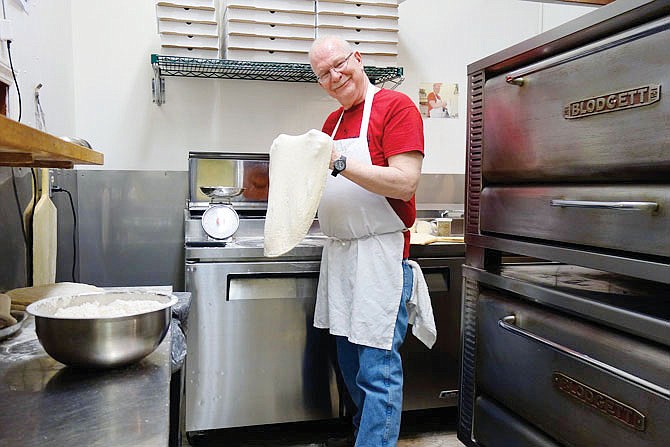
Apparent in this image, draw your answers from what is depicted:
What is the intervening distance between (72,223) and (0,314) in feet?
4.88

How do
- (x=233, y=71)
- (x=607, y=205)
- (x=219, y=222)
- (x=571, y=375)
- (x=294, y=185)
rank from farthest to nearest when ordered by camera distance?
(x=233, y=71)
(x=219, y=222)
(x=294, y=185)
(x=571, y=375)
(x=607, y=205)

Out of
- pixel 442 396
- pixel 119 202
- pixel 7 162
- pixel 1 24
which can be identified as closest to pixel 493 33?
pixel 442 396

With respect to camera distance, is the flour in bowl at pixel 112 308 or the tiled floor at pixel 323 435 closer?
the flour in bowl at pixel 112 308

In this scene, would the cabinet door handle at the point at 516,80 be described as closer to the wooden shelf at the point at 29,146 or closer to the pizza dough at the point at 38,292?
the wooden shelf at the point at 29,146

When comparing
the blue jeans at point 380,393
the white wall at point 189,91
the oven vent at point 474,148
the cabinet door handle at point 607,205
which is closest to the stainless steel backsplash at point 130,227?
the white wall at point 189,91

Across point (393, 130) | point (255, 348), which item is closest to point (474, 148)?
point (393, 130)

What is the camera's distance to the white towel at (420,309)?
1844 millimetres

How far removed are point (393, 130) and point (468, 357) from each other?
0.75m

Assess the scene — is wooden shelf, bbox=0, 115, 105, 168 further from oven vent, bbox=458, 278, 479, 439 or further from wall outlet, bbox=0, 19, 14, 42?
oven vent, bbox=458, 278, 479, 439

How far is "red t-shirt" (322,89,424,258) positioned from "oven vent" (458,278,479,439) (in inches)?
16.4

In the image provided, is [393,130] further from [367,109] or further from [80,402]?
[80,402]

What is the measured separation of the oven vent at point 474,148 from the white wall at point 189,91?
4.80 ft

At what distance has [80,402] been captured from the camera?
746 millimetres

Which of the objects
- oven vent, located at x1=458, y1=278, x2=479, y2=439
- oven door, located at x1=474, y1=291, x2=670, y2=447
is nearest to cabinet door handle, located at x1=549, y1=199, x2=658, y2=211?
oven door, located at x1=474, y1=291, x2=670, y2=447
